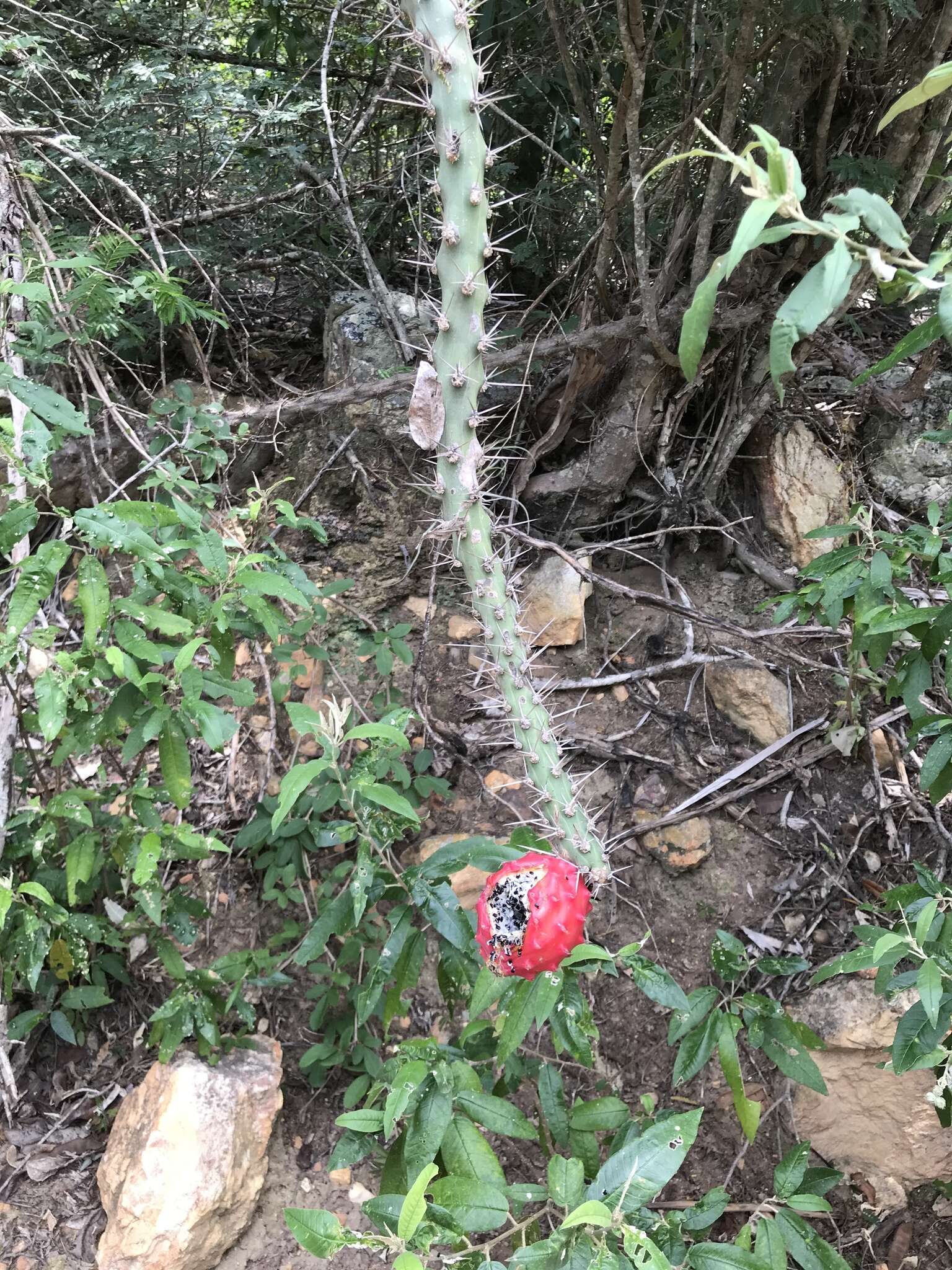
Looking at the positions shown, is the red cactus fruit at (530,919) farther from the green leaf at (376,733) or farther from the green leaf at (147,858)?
the green leaf at (147,858)

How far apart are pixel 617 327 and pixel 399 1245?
7.32 ft

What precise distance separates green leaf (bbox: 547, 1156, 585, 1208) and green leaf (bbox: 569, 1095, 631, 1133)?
29 cm

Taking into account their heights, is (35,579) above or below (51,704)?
above

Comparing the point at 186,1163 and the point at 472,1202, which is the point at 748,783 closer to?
the point at 472,1202

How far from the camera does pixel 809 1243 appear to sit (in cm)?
138

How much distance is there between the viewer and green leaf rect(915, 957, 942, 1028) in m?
1.16

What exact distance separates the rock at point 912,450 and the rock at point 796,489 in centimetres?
19

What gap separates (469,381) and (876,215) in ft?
2.50

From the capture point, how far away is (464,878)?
86.6 inches

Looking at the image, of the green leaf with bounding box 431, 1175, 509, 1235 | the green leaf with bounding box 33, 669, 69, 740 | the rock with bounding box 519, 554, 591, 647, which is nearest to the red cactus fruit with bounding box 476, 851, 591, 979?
the green leaf with bounding box 431, 1175, 509, 1235

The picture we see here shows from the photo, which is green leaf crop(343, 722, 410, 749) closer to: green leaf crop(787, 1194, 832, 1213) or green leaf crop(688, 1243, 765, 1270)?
green leaf crop(688, 1243, 765, 1270)

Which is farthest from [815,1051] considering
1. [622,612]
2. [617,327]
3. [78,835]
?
[617,327]

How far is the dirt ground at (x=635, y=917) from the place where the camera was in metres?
1.84

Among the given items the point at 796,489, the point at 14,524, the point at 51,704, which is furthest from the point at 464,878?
the point at 796,489
